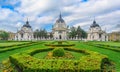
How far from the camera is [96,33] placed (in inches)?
3568

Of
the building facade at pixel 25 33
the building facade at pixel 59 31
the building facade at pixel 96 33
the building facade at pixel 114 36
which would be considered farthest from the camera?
the building facade at pixel 114 36

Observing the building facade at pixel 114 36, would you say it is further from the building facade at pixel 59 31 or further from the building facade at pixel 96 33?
the building facade at pixel 59 31

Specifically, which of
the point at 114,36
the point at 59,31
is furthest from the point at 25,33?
the point at 114,36

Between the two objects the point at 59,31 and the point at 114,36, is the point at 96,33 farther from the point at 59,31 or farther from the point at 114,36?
the point at 114,36

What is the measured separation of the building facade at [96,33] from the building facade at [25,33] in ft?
97.2

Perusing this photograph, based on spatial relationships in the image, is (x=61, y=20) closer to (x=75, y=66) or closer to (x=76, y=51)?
(x=76, y=51)

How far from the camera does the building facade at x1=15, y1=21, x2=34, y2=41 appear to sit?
299ft

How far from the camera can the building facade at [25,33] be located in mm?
91250

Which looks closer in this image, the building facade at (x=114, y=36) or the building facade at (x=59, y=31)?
the building facade at (x=59, y=31)

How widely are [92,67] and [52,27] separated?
9297 centimetres

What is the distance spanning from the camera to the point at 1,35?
302 feet

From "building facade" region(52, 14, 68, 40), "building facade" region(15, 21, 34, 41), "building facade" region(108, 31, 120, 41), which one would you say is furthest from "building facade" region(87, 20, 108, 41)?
"building facade" region(15, 21, 34, 41)

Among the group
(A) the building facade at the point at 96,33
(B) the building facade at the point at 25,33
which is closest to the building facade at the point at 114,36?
(A) the building facade at the point at 96,33

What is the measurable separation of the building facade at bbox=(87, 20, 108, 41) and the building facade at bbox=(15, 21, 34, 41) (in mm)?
29635
